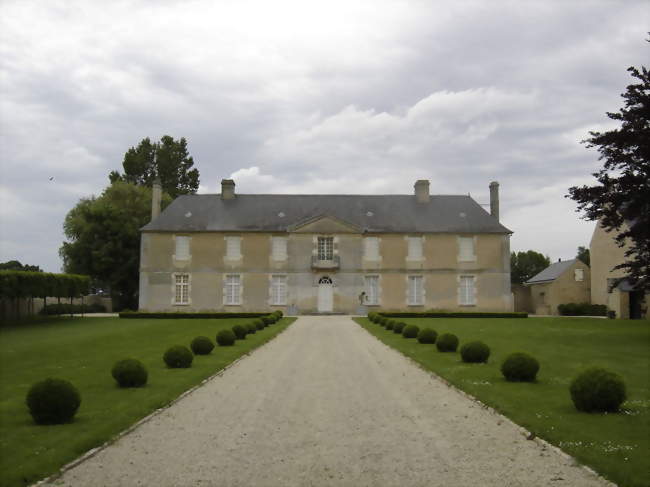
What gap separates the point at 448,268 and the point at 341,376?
27.6 m

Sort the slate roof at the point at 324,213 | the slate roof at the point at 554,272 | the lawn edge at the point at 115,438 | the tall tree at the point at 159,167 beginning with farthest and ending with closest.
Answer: the tall tree at the point at 159,167 → the slate roof at the point at 554,272 → the slate roof at the point at 324,213 → the lawn edge at the point at 115,438

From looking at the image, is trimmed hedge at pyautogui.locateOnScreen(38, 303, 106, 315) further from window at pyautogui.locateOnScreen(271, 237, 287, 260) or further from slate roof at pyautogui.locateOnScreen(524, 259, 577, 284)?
slate roof at pyautogui.locateOnScreen(524, 259, 577, 284)

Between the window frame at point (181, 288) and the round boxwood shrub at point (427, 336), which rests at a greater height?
the window frame at point (181, 288)

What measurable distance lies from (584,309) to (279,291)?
17.6 m

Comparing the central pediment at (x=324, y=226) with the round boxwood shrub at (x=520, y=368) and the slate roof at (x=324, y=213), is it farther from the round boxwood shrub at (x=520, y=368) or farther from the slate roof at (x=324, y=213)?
the round boxwood shrub at (x=520, y=368)

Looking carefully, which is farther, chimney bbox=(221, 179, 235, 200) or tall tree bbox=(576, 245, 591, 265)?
tall tree bbox=(576, 245, 591, 265)

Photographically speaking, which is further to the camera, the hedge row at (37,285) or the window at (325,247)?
the window at (325,247)

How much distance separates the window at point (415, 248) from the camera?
39344 millimetres

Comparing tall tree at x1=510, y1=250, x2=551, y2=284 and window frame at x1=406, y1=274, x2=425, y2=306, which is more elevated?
tall tree at x1=510, y1=250, x2=551, y2=284

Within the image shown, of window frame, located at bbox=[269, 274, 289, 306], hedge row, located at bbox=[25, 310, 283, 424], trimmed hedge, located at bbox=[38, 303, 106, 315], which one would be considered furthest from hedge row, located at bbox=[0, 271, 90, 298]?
hedge row, located at bbox=[25, 310, 283, 424]

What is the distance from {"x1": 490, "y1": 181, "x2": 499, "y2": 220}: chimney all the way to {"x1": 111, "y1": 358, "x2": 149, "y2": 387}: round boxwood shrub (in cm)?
3282

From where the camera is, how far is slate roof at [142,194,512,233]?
3950cm

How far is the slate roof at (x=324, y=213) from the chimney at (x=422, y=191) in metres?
0.33

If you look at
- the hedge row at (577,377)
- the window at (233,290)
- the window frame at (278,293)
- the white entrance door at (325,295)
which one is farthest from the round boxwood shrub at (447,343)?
the window at (233,290)
